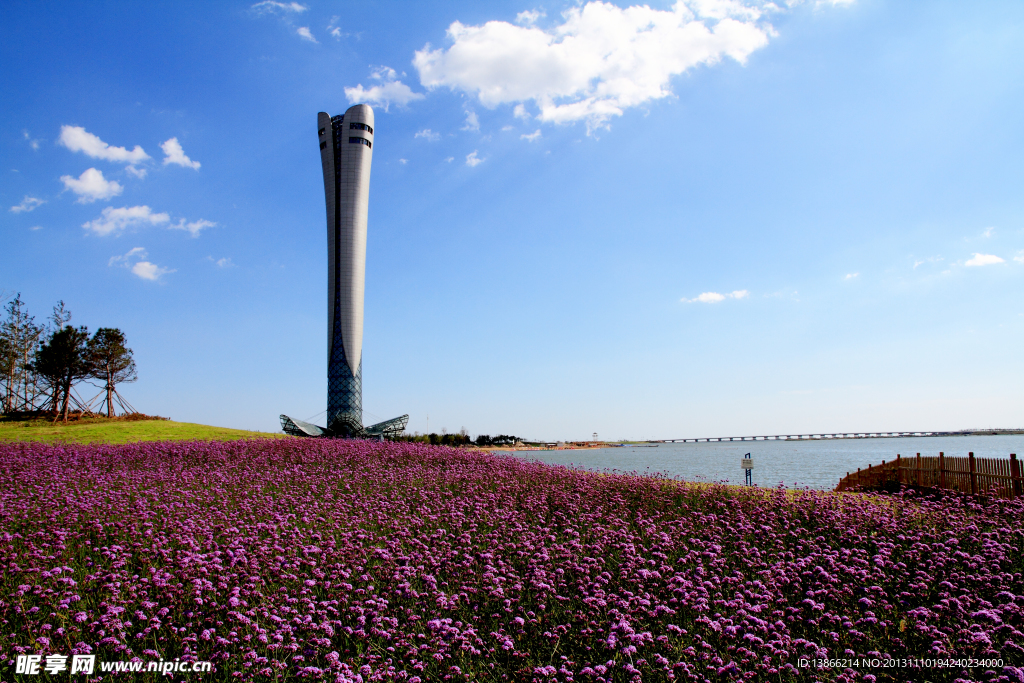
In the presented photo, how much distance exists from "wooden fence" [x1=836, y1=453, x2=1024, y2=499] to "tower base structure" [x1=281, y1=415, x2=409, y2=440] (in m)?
36.7

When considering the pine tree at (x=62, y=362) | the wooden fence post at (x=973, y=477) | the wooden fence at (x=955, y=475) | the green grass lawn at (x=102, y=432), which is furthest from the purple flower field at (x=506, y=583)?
the pine tree at (x=62, y=362)

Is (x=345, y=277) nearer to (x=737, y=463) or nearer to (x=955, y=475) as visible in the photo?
(x=737, y=463)

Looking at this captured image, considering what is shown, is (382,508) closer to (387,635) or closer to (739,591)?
(387,635)

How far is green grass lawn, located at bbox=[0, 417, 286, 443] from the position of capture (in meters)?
25.5

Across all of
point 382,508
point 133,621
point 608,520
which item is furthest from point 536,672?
point 382,508

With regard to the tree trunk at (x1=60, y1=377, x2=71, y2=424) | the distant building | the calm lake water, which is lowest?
the calm lake water

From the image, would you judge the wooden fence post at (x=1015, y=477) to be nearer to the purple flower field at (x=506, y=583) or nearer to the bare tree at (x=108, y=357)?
the purple flower field at (x=506, y=583)

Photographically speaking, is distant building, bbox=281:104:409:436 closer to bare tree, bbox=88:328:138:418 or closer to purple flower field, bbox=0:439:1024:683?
bare tree, bbox=88:328:138:418

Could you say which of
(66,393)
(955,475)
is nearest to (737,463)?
(955,475)

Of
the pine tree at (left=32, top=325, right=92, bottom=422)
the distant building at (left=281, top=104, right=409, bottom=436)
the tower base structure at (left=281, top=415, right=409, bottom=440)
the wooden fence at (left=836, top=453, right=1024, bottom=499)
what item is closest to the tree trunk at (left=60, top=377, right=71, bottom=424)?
the pine tree at (left=32, top=325, right=92, bottom=422)

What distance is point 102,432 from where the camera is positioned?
2816cm

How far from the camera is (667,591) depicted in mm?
6145

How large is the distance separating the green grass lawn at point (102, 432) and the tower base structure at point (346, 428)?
11.9m

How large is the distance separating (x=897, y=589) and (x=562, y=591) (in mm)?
4161
